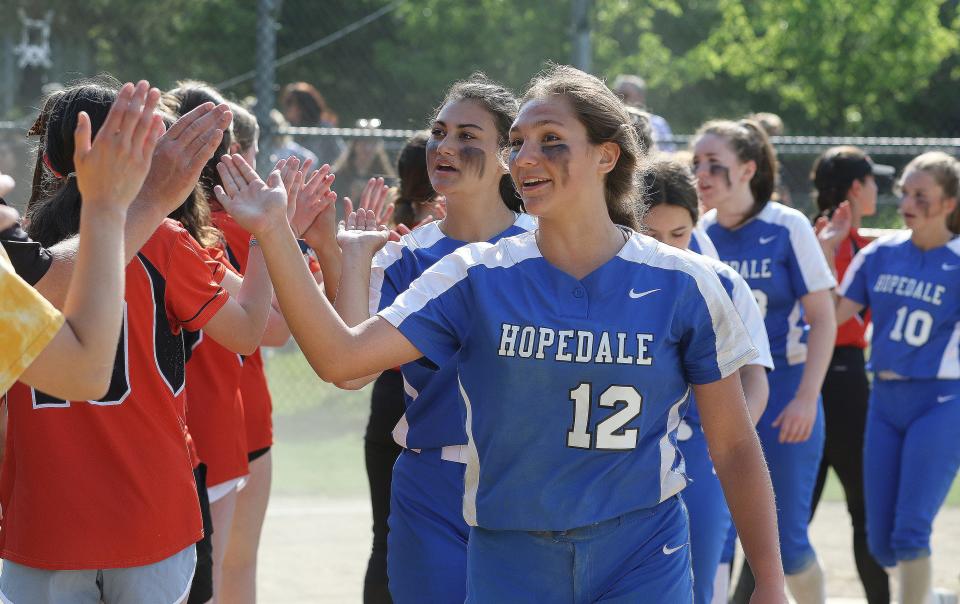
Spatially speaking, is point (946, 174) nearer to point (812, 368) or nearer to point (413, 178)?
point (812, 368)

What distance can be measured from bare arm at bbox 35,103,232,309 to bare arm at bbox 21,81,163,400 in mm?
321

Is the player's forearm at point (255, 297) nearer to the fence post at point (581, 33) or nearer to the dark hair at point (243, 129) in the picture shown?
the dark hair at point (243, 129)

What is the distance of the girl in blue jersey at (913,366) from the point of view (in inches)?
227

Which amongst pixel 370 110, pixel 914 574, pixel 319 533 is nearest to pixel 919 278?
pixel 914 574

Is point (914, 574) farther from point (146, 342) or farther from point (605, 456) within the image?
point (146, 342)

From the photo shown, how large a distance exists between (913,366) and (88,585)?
4193mm

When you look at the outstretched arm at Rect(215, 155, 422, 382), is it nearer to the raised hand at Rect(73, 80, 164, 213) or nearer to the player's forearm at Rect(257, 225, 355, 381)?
the player's forearm at Rect(257, 225, 355, 381)

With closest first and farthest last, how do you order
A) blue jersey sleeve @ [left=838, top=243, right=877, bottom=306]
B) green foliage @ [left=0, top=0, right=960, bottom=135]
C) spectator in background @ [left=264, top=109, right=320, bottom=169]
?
1. blue jersey sleeve @ [left=838, top=243, right=877, bottom=306]
2. spectator in background @ [left=264, top=109, right=320, bottom=169]
3. green foliage @ [left=0, top=0, right=960, bottom=135]

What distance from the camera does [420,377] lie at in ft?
12.1

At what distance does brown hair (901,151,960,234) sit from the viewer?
6117 millimetres

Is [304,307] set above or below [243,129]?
below

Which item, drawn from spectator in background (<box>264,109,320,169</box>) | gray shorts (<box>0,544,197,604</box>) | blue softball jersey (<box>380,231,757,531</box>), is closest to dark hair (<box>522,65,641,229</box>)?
blue softball jersey (<box>380,231,757,531</box>)

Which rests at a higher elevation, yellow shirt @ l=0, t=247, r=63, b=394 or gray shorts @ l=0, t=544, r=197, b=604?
yellow shirt @ l=0, t=247, r=63, b=394

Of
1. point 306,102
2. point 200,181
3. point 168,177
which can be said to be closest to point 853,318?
point 200,181
